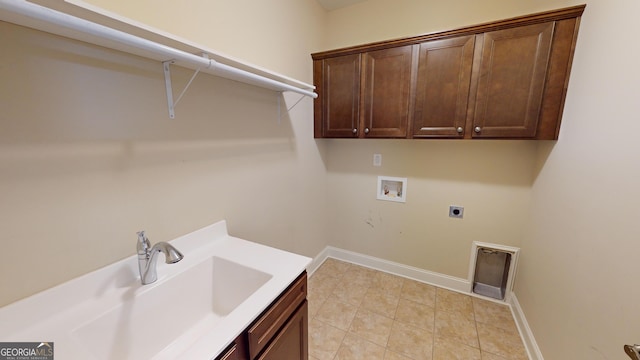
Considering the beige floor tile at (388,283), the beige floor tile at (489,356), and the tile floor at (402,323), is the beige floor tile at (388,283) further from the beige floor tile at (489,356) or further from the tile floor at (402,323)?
the beige floor tile at (489,356)

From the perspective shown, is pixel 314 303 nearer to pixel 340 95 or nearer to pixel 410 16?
pixel 340 95

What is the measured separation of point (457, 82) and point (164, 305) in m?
2.20

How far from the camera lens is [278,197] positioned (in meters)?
1.86

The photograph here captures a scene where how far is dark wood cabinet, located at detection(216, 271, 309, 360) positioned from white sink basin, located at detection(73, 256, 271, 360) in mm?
146

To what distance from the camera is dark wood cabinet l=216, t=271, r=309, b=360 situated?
2.60ft

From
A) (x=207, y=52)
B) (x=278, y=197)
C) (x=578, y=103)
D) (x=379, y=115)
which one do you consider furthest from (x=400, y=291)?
(x=207, y=52)

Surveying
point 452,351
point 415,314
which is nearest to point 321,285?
point 415,314

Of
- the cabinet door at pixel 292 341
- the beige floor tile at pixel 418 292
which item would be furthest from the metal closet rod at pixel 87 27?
the beige floor tile at pixel 418 292

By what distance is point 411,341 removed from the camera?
167 cm

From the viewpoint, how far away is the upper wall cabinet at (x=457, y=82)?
1464mm

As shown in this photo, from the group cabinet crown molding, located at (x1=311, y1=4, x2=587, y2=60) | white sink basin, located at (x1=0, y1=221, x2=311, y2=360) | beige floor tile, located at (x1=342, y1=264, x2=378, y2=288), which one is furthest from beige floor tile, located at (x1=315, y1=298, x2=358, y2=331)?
cabinet crown molding, located at (x1=311, y1=4, x2=587, y2=60)

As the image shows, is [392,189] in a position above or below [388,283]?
above

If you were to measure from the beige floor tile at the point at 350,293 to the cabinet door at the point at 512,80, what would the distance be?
5.52ft

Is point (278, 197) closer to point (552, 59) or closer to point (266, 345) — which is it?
point (266, 345)
